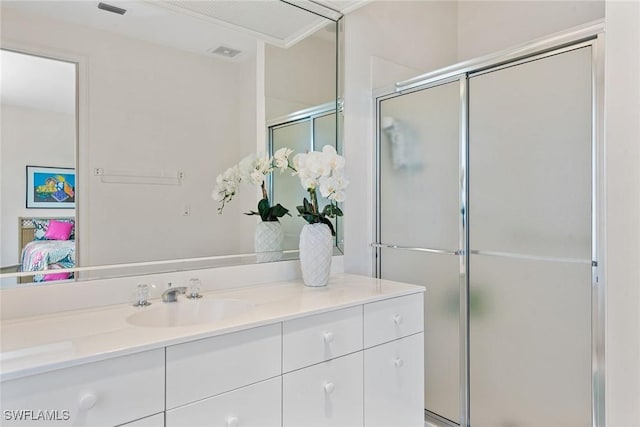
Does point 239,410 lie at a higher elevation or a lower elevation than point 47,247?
lower

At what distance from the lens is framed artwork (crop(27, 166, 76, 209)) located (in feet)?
4.17

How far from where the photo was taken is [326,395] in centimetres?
133

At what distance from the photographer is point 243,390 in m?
1.13

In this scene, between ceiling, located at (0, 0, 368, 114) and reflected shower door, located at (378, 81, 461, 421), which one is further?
reflected shower door, located at (378, 81, 461, 421)

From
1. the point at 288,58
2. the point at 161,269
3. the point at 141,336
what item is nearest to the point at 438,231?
the point at 288,58

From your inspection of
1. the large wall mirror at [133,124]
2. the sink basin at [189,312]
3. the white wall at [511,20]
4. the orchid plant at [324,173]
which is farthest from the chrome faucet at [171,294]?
the white wall at [511,20]

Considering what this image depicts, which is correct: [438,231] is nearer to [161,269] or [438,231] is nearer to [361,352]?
[361,352]

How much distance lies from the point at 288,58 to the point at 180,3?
575mm

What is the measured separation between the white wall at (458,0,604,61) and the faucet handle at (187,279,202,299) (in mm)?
2426

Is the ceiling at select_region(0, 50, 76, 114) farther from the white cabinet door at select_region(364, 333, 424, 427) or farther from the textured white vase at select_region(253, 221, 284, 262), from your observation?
the white cabinet door at select_region(364, 333, 424, 427)

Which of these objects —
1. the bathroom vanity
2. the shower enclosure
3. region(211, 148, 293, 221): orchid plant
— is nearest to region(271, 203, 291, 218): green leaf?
region(211, 148, 293, 221): orchid plant

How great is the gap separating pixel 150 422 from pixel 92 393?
0.16 metres

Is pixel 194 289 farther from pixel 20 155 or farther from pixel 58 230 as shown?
pixel 20 155

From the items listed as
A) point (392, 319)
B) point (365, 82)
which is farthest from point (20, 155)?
point (365, 82)
